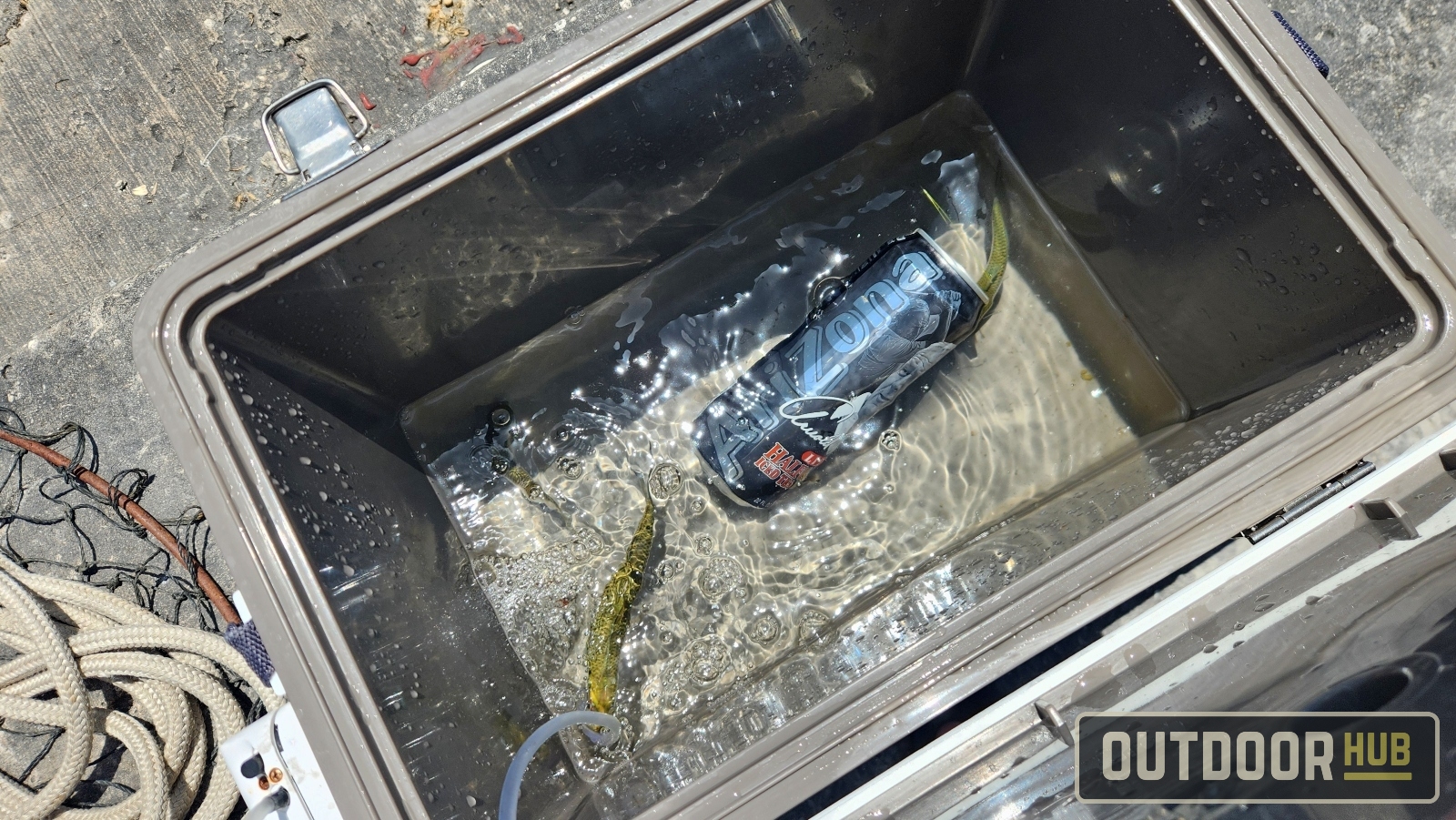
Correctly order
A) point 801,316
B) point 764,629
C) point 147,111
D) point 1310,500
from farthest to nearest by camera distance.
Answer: point 147,111 < point 801,316 < point 764,629 < point 1310,500

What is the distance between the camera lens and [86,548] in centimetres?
140

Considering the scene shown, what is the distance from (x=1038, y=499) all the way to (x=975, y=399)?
19 centimetres

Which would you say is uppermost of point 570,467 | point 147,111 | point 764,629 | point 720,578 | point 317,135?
point 147,111

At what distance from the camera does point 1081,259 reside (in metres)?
1.32

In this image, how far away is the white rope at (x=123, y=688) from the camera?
1233 mm

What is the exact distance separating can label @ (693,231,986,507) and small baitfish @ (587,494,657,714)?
17 centimetres

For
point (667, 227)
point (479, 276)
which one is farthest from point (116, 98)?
point (667, 227)

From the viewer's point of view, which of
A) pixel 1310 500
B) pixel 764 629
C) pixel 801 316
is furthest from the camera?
pixel 801 316

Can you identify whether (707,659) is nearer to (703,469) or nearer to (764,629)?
(764,629)

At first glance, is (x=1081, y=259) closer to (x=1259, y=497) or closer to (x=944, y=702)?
(x=1259, y=497)

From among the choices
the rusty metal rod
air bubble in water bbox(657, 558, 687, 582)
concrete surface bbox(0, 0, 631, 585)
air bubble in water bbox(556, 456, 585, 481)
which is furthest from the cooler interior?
concrete surface bbox(0, 0, 631, 585)

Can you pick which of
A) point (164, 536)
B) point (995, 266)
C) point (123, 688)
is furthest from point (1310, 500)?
point (123, 688)

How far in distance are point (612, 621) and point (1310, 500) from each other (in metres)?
0.91

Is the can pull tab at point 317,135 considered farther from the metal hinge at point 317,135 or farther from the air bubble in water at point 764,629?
the air bubble in water at point 764,629
